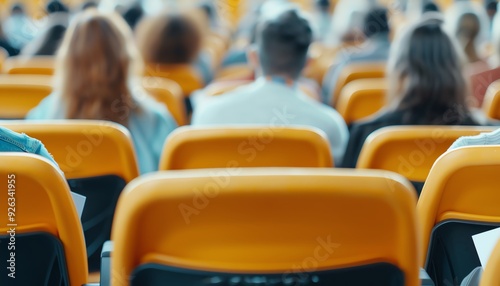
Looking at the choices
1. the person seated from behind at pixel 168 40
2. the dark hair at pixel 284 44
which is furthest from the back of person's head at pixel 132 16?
the dark hair at pixel 284 44

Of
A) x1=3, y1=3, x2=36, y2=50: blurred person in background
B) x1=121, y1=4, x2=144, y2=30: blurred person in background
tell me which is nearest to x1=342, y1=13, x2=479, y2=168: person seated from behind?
x1=121, y1=4, x2=144, y2=30: blurred person in background

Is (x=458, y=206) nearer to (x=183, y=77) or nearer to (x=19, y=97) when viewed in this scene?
(x=19, y=97)

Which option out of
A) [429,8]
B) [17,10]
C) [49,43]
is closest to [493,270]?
[49,43]

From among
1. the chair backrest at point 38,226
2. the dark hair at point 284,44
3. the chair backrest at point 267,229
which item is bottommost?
the dark hair at point 284,44

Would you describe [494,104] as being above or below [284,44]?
below

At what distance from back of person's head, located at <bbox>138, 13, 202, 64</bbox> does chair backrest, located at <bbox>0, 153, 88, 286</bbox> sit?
4.15 metres

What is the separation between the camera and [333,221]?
1261 millimetres

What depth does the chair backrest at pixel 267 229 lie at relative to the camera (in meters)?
1.22

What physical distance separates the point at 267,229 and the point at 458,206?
54 centimetres

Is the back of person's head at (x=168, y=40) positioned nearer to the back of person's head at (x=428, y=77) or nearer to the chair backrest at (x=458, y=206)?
the back of person's head at (x=428, y=77)

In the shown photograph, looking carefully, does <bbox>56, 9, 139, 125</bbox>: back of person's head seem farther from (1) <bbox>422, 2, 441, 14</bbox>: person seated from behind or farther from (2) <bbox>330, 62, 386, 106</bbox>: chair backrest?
(1) <bbox>422, 2, 441, 14</bbox>: person seated from behind

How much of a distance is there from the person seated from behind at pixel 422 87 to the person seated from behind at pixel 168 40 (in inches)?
103

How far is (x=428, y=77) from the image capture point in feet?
10.2

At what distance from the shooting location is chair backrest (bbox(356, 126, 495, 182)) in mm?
2109
